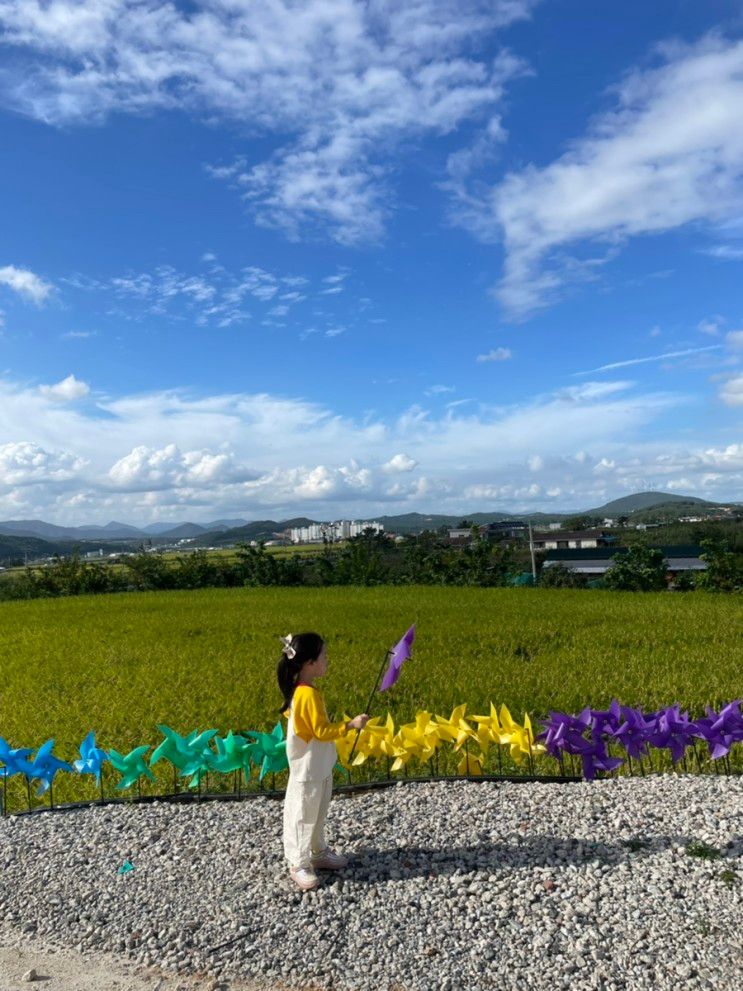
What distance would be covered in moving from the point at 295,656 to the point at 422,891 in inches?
36.9

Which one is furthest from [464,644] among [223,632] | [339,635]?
[223,632]

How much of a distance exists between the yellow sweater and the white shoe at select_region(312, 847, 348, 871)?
420 mm

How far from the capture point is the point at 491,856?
119 inches

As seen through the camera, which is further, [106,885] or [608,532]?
→ [608,532]

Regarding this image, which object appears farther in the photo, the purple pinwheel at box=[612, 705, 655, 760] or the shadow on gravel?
the purple pinwheel at box=[612, 705, 655, 760]

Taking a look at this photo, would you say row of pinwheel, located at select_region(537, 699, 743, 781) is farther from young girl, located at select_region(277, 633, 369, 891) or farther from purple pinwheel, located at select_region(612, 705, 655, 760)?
young girl, located at select_region(277, 633, 369, 891)

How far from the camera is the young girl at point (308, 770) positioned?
295 centimetres

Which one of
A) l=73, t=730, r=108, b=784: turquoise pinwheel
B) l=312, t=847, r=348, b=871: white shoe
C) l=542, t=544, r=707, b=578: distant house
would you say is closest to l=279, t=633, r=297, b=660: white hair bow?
l=312, t=847, r=348, b=871: white shoe

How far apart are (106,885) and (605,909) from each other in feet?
5.91

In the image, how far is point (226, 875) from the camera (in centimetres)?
302

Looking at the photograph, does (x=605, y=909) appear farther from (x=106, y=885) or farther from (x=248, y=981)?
(x=106, y=885)

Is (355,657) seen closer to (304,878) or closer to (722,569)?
(304,878)

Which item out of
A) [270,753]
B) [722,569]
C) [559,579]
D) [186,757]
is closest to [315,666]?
[270,753]

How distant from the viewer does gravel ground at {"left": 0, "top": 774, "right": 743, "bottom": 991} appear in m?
2.43
